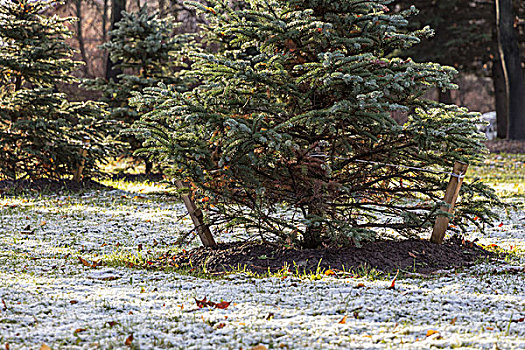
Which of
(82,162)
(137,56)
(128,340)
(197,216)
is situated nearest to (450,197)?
(197,216)

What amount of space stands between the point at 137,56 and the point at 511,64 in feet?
43.5

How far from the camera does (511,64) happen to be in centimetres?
2025

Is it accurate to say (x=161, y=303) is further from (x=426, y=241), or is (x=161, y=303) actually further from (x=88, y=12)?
(x=88, y=12)

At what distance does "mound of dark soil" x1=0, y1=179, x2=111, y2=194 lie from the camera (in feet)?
38.8

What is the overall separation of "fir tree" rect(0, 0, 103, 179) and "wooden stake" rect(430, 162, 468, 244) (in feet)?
26.5

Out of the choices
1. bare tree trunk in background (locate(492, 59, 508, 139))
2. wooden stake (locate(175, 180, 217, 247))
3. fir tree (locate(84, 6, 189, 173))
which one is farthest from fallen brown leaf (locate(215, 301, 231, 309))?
bare tree trunk in background (locate(492, 59, 508, 139))

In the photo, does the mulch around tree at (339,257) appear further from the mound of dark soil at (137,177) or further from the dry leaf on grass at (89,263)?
the mound of dark soil at (137,177)

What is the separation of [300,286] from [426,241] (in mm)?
2014

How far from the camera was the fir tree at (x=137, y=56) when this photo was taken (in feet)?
45.5

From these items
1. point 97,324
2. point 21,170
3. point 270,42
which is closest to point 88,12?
point 21,170

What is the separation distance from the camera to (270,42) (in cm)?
568

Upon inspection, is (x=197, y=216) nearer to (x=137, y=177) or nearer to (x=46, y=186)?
(x=46, y=186)

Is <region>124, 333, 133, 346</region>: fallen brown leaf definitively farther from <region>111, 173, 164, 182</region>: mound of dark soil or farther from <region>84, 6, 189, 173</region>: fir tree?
<region>84, 6, 189, 173</region>: fir tree

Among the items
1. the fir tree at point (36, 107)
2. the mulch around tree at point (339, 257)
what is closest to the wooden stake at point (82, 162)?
the fir tree at point (36, 107)
